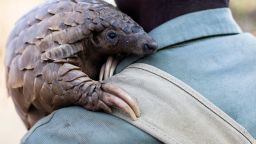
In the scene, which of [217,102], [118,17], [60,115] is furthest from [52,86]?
[217,102]

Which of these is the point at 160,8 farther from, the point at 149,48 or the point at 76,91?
the point at 76,91

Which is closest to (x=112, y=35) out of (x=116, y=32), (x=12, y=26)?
(x=116, y=32)

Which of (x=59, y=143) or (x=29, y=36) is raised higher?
(x=29, y=36)

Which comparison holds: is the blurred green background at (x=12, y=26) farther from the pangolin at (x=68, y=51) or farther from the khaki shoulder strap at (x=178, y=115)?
the khaki shoulder strap at (x=178, y=115)

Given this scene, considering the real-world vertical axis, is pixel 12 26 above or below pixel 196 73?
A: below

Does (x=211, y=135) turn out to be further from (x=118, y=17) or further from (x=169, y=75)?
(x=118, y=17)

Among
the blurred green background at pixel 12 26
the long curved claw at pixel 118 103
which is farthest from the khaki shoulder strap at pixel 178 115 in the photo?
the blurred green background at pixel 12 26
